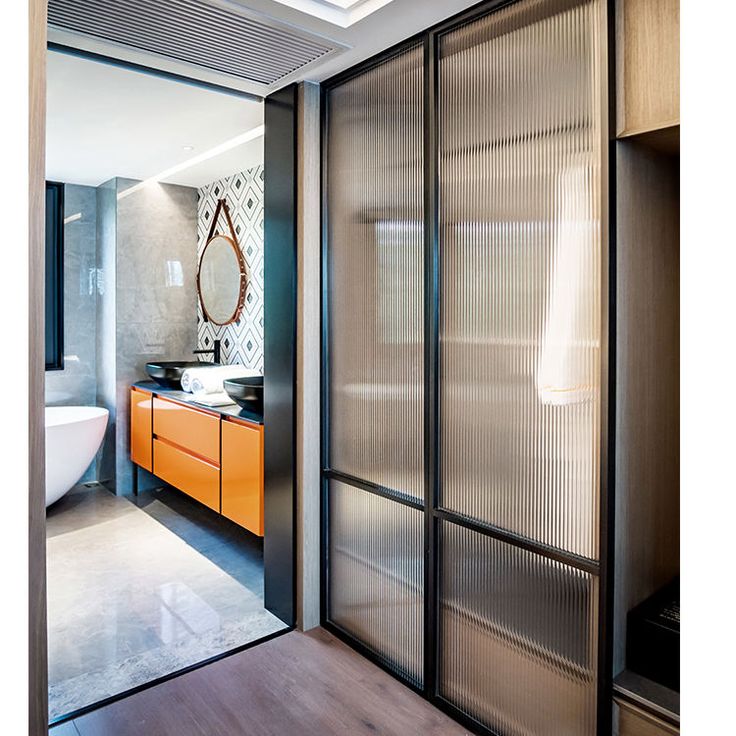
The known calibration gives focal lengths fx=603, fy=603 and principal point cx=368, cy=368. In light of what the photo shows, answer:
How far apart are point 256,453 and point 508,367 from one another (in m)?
1.65

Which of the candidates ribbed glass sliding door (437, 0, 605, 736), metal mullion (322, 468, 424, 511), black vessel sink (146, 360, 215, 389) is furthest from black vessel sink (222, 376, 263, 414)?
ribbed glass sliding door (437, 0, 605, 736)

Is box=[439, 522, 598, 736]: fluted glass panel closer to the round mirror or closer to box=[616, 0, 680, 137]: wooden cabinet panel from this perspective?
box=[616, 0, 680, 137]: wooden cabinet panel

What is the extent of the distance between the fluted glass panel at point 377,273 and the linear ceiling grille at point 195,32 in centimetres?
29

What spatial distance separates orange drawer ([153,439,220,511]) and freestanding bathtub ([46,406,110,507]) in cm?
45

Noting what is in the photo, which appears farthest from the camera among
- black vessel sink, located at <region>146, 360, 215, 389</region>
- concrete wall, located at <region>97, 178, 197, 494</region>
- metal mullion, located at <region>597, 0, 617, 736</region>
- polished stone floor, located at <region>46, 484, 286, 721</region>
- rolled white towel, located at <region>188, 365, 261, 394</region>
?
concrete wall, located at <region>97, 178, 197, 494</region>

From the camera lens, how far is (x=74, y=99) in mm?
→ 3002

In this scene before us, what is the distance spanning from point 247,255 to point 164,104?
54.2 inches

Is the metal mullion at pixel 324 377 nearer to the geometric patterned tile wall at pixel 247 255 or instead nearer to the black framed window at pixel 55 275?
the geometric patterned tile wall at pixel 247 255

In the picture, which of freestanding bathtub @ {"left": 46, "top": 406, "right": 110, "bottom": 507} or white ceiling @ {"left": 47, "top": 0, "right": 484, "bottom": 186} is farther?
freestanding bathtub @ {"left": 46, "top": 406, "right": 110, "bottom": 507}

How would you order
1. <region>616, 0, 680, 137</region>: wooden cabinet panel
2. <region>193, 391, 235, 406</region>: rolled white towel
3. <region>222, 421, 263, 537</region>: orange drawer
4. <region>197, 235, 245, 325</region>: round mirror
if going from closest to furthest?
<region>616, 0, 680, 137</region>: wooden cabinet panel
<region>222, 421, 263, 537</region>: orange drawer
<region>193, 391, 235, 406</region>: rolled white towel
<region>197, 235, 245, 325</region>: round mirror

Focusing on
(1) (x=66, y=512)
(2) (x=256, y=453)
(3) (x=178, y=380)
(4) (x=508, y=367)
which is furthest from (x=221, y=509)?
(4) (x=508, y=367)

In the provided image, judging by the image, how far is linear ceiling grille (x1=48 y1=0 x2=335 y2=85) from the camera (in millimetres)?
1891

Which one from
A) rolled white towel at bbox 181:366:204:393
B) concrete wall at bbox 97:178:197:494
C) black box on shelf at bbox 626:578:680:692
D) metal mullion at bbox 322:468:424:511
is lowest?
black box on shelf at bbox 626:578:680:692
